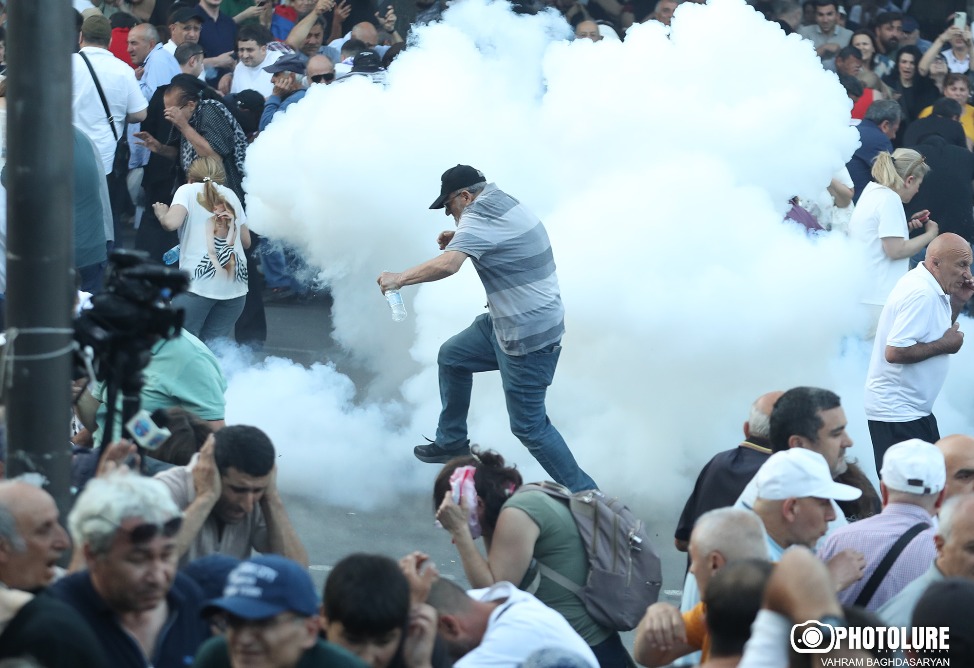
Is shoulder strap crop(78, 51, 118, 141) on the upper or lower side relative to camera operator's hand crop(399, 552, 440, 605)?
lower

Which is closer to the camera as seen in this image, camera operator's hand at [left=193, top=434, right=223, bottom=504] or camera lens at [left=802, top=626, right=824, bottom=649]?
A: camera lens at [left=802, top=626, right=824, bottom=649]

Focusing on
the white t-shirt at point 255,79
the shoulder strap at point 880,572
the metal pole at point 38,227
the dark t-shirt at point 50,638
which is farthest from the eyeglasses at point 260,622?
the white t-shirt at point 255,79

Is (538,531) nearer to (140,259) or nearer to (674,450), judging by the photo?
(140,259)

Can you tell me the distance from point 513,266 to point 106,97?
372 cm

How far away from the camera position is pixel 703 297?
762 cm

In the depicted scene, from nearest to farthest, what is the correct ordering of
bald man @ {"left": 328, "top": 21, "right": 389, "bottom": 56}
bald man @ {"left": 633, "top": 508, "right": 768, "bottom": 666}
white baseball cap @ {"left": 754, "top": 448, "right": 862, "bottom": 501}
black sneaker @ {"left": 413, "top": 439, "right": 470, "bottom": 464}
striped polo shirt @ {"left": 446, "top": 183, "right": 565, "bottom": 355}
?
1. bald man @ {"left": 633, "top": 508, "right": 768, "bottom": 666}
2. white baseball cap @ {"left": 754, "top": 448, "right": 862, "bottom": 501}
3. striped polo shirt @ {"left": 446, "top": 183, "right": 565, "bottom": 355}
4. black sneaker @ {"left": 413, "top": 439, "right": 470, "bottom": 464}
5. bald man @ {"left": 328, "top": 21, "right": 389, "bottom": 56}

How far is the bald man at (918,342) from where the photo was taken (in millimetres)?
6898

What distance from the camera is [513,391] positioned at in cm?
734

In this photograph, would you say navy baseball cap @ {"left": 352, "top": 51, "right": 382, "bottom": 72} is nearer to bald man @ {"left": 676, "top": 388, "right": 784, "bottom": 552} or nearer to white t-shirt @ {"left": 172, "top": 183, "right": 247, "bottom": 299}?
white t-shirt @ {"left": 172, "top": 183, "right": 247, "bottom": 299}

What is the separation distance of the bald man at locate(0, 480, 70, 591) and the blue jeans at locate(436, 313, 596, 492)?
3.73 meters

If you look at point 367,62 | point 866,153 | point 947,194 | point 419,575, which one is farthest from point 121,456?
point 947,194

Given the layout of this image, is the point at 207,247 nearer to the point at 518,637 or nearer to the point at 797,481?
the point at 797,481

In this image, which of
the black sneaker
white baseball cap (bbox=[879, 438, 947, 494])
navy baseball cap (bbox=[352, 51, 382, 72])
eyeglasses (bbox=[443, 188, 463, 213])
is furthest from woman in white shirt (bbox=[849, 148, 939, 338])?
white baseball cap (bbox=[879, 438, 947, 494])

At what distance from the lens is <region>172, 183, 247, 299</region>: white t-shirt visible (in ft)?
27.5
